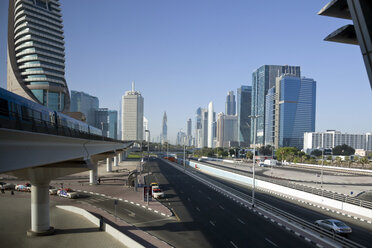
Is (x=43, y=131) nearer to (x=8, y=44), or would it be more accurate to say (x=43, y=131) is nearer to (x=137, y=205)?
(x=137, y=205)

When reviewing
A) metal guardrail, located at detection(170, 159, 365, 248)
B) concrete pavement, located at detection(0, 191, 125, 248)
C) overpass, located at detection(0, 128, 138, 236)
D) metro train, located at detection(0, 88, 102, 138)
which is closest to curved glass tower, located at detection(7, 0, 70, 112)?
concrete pavement, located at detection(0, 191, 125, 248)

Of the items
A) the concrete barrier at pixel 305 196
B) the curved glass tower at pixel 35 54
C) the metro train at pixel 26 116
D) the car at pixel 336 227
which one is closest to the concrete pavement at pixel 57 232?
the metro train at pixel 26 116

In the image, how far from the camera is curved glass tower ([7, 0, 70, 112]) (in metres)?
111

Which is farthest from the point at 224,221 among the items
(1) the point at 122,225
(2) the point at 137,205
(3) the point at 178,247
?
(2) the point at 137,205

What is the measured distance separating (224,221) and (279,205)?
10347 millimetres

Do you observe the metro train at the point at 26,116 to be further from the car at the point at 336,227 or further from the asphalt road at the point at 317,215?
the asphalt road at the point at 317,215

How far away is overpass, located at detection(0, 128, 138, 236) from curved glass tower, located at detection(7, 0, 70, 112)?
9685 cm

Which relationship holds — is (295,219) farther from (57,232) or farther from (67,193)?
(67,193)

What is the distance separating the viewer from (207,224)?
2477cm

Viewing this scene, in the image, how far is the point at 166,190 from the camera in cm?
4462

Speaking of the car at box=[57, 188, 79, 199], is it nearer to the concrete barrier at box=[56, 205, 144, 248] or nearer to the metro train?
the concrete barrier at box=[56, 205, 144, 248]

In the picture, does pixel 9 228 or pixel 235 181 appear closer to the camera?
pixel 9 228

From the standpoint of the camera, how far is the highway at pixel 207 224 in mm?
20094

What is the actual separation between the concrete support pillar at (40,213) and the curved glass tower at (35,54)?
326ft
